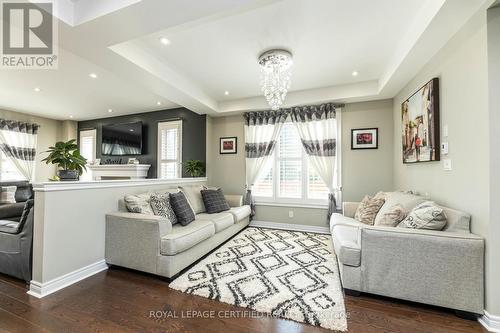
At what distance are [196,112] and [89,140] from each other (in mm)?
3786

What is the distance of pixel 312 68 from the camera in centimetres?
325

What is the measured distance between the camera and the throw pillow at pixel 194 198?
12.3 ft

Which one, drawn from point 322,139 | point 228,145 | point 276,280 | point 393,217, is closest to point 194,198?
point 228,145

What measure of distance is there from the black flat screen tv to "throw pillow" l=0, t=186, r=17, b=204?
78.3 inches

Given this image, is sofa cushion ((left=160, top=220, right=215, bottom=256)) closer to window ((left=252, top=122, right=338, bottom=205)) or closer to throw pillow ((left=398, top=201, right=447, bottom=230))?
window ((left=252, top=122, right=338, bottom=205))

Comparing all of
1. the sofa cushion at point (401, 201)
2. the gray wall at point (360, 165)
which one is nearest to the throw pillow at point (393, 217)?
the sofa cushion at point (401, 201)

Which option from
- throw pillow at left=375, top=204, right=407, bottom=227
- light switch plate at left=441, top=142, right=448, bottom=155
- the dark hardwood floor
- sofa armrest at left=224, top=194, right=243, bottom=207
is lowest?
the dark hardwood floor

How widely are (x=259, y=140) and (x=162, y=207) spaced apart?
8.02ft

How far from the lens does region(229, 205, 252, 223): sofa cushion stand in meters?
3.83

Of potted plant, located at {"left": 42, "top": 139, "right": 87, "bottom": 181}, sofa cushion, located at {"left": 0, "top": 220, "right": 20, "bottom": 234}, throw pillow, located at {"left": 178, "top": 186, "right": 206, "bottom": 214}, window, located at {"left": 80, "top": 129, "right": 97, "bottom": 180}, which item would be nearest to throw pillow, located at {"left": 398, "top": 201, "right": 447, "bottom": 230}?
throw pillow, located at {"left": 178, "top": 186, "right": 206, "bottom": 214}

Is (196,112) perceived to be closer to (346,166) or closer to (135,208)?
(135,208)

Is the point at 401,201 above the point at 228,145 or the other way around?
the other way around

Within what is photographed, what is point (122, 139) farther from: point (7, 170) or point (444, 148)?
point (444, 148)

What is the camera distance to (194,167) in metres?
4.67
